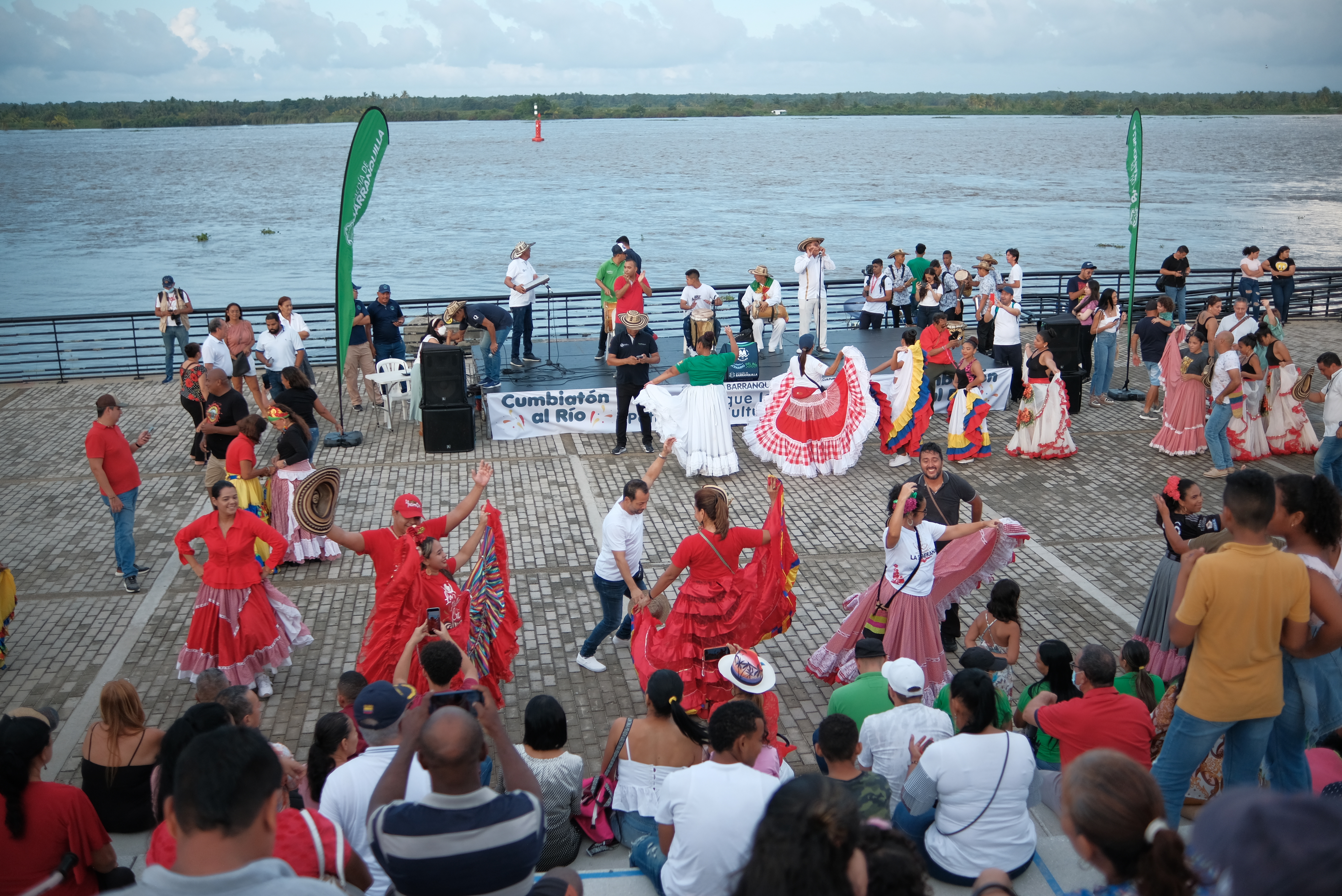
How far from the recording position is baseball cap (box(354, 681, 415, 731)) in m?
4.25

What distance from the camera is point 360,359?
13.9 meters

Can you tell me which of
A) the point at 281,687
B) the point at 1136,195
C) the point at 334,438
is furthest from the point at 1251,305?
the point at 281,687

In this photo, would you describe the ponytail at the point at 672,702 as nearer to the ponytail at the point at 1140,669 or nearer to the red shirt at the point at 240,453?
the ponytail at the point at 1140,669

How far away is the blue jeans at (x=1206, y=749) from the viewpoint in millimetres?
4293

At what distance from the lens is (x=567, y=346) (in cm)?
1709

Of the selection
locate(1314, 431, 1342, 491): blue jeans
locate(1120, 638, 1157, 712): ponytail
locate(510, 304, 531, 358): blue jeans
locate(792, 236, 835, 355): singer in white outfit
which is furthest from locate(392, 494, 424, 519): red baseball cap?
locate(792, 236, 835, 355): singer in white outfit

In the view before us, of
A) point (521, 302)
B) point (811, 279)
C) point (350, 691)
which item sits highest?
point (811, 279)

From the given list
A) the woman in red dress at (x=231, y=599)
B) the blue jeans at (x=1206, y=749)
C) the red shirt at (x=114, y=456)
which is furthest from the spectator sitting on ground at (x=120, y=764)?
the blue jeans at (x=1206, y=749)

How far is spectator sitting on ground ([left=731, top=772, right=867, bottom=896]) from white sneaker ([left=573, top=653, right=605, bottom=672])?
4945 millimetres

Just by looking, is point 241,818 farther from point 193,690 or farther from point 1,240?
point 1,240

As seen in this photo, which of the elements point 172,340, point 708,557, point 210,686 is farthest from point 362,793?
point 172,340

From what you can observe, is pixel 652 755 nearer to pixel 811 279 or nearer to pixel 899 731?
pixel 899 731

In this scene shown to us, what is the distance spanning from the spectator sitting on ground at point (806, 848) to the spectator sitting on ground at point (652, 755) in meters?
2.30

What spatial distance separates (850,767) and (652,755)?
1076mm
